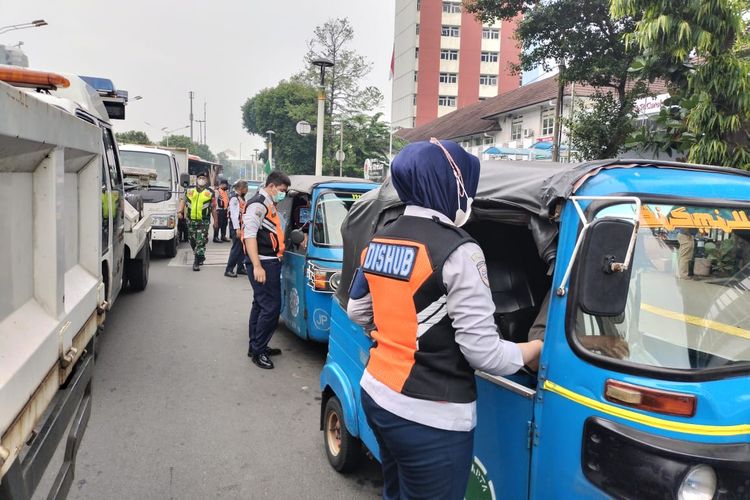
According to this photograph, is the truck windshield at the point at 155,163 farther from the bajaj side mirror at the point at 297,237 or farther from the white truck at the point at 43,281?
the white truck at the point at 43,281

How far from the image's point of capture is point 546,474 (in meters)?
1.94

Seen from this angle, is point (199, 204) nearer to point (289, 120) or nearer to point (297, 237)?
point (297, 237)

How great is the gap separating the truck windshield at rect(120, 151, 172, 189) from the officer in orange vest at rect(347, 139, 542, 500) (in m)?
12.0

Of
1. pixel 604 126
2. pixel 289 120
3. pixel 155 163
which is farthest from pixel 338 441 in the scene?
pixel 289 120

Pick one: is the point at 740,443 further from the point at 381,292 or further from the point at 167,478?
the point at 167,478

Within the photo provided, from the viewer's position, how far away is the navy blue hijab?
1.92m

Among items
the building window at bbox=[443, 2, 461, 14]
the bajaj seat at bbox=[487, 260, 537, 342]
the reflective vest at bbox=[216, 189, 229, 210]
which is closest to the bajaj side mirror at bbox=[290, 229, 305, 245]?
the bajaj seat at bbox=[487, 260, 537, 342]

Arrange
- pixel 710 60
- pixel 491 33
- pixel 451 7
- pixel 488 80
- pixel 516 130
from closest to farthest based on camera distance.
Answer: pixel 710 60 < pixel 516 130 < pixel 451 7 < pixel 491 33 < pixel 488 80

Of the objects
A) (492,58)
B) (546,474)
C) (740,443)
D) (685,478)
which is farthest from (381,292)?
(492,58)

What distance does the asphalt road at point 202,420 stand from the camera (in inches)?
135

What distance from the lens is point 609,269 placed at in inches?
69.6

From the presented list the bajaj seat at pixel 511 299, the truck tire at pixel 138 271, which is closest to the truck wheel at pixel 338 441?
the bajaj seat at pixel 511 299

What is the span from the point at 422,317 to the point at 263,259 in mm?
3786

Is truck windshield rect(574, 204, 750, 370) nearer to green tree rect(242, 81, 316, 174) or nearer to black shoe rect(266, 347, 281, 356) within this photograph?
black shoe rect(266, 347, 281, 356)
